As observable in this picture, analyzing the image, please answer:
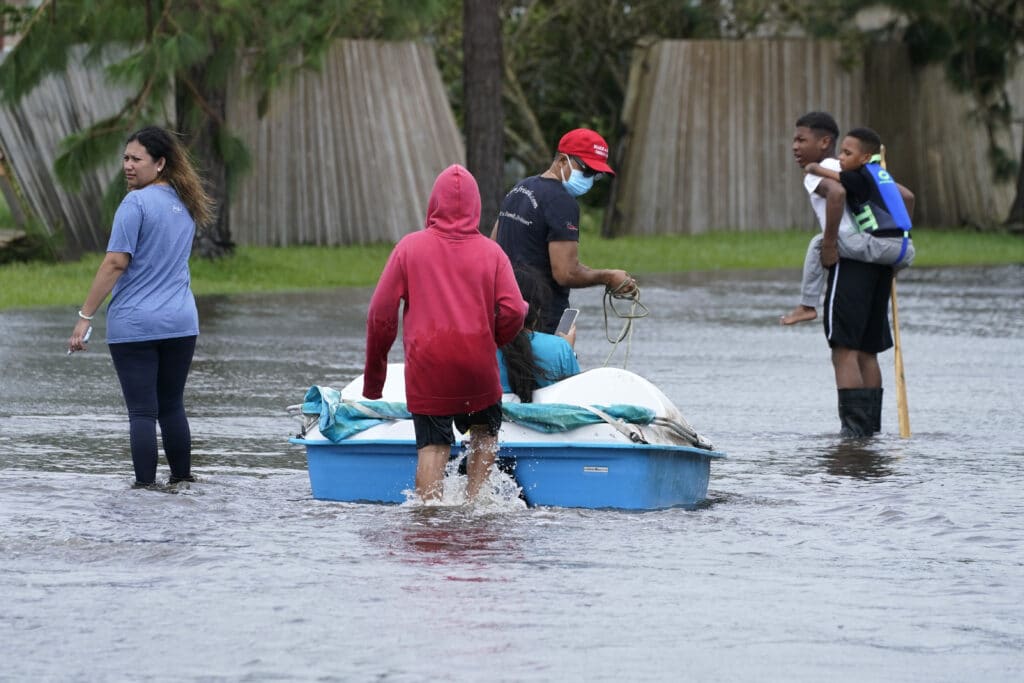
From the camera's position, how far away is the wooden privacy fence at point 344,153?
903 inches

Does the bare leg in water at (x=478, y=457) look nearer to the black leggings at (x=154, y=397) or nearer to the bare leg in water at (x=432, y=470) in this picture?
the bare leg in water at (x=432, y=470)

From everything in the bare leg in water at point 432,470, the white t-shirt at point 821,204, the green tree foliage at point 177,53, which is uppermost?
the green tree foliage at point 177,53

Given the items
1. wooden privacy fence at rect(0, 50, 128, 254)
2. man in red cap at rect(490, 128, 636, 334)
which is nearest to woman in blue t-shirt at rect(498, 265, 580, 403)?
man in red cap at rect(490, 128, 636, 334)

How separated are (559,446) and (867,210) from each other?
349 centimetres

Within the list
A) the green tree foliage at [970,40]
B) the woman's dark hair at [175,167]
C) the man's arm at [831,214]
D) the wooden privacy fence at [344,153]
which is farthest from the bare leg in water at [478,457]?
the green tree foliage at [970,40]

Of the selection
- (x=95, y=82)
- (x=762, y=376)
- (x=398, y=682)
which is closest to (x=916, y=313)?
(x=762, y=376)

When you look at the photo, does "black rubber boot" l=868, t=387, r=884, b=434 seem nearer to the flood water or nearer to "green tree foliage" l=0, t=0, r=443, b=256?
the flood water

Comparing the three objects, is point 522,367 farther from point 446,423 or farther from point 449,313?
point 449,313

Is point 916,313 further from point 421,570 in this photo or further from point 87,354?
point 421,570

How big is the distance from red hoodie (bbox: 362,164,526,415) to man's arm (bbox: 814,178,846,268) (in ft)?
10.8

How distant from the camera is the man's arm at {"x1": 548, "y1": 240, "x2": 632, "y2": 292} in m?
8.20

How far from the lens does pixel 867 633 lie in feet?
18.8

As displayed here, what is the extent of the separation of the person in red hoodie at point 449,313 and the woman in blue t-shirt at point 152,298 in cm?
119

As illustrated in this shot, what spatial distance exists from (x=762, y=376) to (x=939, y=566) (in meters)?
6.20
